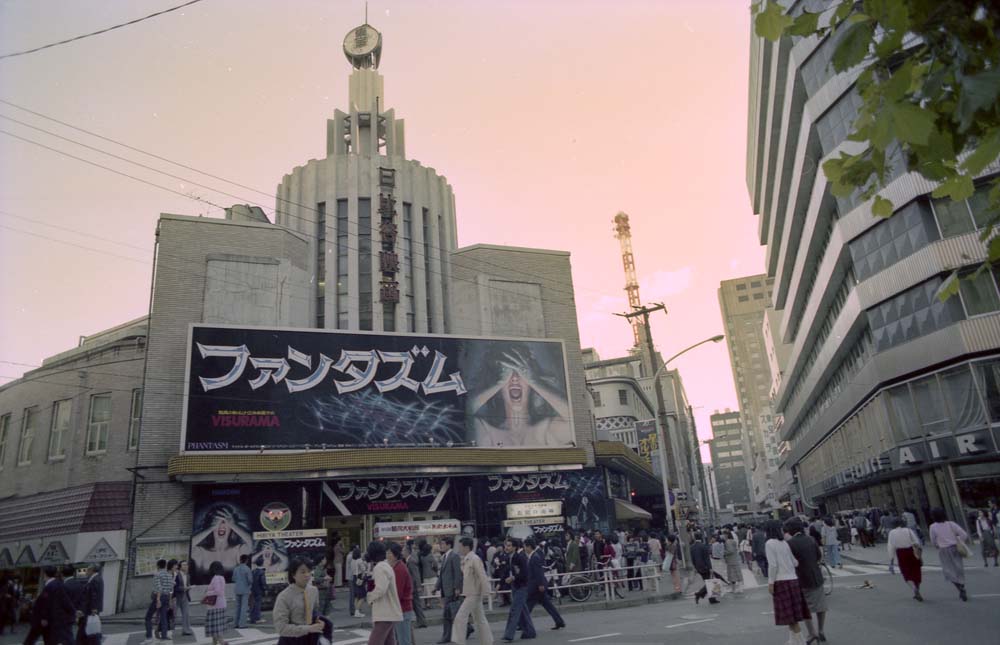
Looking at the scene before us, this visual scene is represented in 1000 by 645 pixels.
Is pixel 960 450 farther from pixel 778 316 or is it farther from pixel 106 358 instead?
pixel 778 316

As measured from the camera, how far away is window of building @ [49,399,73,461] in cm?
2731

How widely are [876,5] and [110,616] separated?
86.2 feet

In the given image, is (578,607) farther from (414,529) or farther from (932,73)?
(932,73)

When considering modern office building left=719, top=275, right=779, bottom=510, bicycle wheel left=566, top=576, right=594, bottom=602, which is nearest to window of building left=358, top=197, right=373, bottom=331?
bicycle wheel left=566, top=576, right=594, bottom=602

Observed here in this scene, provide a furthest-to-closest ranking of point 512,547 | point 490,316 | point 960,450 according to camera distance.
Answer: point 490,316 < point 960,450 < point 512,547

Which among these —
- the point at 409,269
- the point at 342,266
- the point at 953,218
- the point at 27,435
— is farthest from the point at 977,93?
the point at 27,435

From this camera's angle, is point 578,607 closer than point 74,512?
Yes

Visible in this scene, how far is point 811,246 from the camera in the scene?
41500 millimetres

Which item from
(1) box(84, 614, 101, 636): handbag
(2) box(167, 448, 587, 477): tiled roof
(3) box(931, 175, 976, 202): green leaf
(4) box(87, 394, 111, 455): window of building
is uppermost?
Answer: (4) box(87, 394, 111, 455): window of building

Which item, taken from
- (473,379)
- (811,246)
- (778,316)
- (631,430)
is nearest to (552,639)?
(473,379)

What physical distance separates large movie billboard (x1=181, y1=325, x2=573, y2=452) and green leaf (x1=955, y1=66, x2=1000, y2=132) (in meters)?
26.6

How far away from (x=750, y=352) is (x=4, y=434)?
513 ft

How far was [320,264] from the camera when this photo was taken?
117ft

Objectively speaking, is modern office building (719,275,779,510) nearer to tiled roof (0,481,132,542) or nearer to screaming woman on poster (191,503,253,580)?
screaming woman on poster (191,503,253,580)
